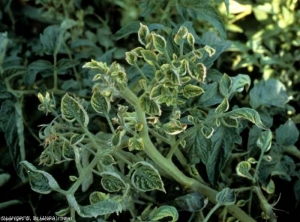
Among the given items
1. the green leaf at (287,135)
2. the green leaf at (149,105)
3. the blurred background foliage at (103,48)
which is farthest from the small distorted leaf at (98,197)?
the green leaf at (287,135)

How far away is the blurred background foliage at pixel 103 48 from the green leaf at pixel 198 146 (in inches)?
7.5

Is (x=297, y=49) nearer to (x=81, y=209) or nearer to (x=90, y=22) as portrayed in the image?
(x=90, y=22)

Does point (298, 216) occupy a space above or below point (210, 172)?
below

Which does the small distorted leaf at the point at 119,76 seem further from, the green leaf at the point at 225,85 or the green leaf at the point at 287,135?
the green leaf at the point at 287,135

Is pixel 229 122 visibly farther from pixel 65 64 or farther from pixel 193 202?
pixel 65 64

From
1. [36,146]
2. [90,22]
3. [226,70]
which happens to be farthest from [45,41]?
[226,70]

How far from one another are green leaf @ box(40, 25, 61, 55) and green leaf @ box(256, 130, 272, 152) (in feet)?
1.26

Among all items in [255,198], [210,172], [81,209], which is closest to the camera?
[81,209]

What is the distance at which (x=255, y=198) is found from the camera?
0.89m

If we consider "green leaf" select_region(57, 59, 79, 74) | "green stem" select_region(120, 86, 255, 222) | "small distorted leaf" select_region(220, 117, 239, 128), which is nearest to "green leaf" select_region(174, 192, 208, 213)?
"green stem" select_region(120, 86, 255, 222)

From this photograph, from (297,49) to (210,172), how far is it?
55cm

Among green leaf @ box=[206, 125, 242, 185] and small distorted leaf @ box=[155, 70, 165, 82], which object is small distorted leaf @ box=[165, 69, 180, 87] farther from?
green leaf @ box=[206, 125, 242, 185]

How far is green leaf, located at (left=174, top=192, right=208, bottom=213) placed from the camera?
759 millimetres

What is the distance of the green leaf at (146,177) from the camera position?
0.65 m
